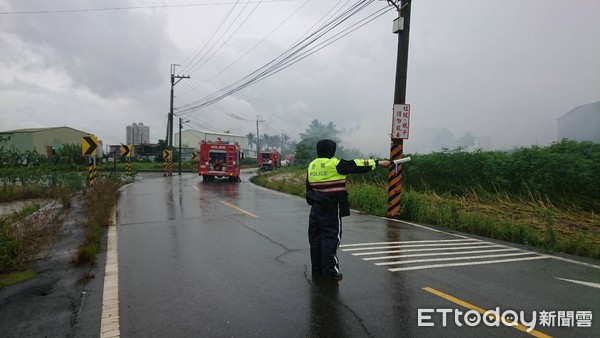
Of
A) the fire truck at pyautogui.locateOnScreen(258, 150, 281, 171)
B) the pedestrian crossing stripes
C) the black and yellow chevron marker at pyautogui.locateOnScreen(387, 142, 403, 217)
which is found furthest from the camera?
the fire truck at pyautogui.locateOnScreen(258, 150, 281, 171)

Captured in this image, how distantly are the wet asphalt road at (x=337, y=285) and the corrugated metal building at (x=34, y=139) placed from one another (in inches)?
2497

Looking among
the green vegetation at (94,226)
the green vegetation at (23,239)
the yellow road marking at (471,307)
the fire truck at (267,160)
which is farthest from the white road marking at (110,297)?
the fire truck at (267,160)

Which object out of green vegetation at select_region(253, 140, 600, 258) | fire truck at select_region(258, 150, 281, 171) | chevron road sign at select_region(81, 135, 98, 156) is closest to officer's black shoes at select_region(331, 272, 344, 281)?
green vegetation at select_region(253, 140, 600, 258)

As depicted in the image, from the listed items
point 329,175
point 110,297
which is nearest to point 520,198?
point 329,175

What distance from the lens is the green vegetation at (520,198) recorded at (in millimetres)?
8164

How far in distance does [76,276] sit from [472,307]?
193 inches

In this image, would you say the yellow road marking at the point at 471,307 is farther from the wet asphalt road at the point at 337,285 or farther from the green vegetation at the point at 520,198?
the green vegetation at the point at 520,198

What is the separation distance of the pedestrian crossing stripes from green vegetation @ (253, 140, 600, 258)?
1174 millimetres

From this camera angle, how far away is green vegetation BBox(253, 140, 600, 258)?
816cm

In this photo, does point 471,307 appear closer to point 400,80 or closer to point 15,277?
point 15,277

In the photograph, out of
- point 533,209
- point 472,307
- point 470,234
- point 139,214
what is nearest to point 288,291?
point 472,307

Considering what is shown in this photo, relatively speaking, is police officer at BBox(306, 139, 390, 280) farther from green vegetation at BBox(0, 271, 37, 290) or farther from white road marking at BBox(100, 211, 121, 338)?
green vegetation at BBox(0, 271, 37, 290)

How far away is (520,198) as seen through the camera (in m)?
12.9

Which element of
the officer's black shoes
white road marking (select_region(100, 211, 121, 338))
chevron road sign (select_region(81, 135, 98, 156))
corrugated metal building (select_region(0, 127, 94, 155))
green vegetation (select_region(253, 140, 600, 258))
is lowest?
white road marking (select_region(100, 211, 121, 338))
